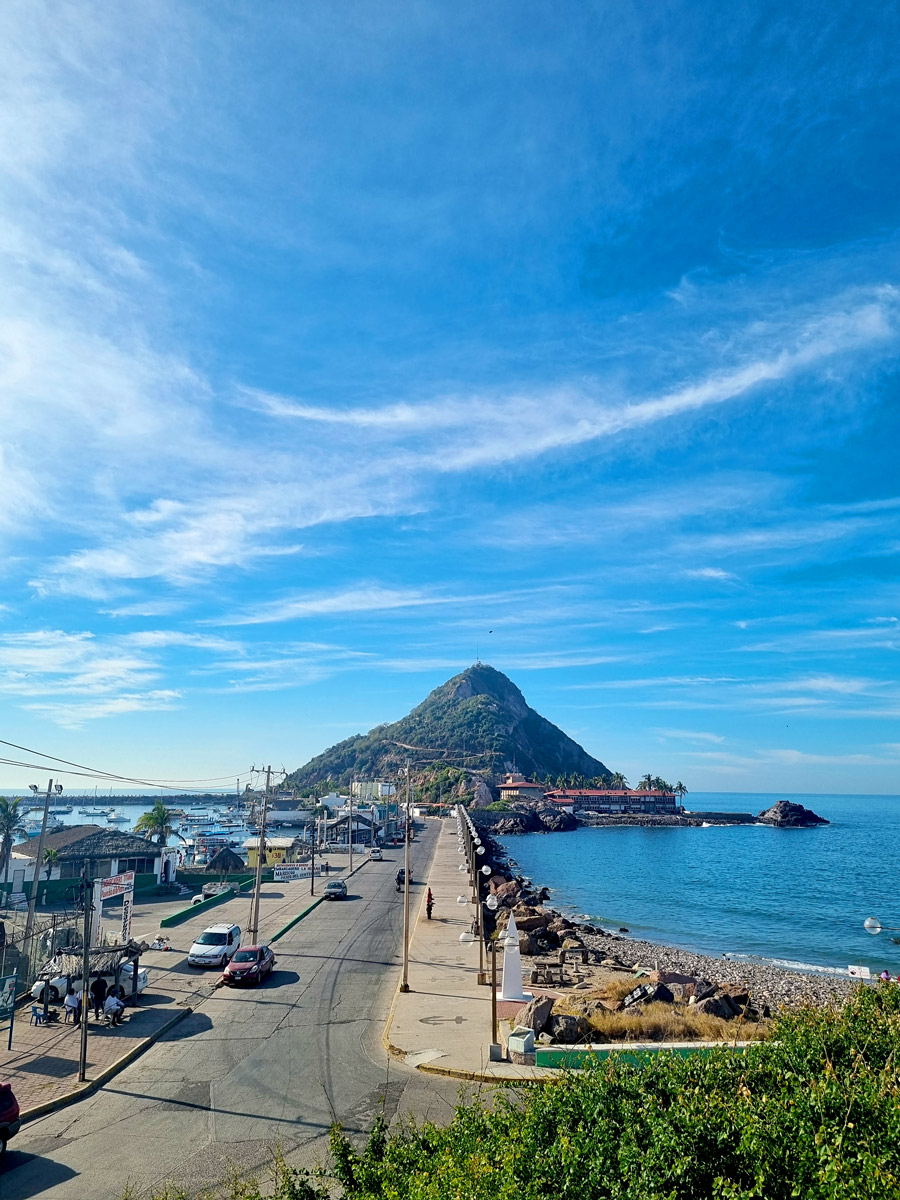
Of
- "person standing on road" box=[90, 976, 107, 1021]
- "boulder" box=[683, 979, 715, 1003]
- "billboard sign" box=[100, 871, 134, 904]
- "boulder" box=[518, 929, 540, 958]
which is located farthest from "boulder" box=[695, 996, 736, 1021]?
"billboard sign" box=[100, 871, 134, 904]

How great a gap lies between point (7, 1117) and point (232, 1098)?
4372 mm

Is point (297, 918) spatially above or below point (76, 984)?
below

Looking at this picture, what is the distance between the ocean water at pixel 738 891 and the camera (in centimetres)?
5053

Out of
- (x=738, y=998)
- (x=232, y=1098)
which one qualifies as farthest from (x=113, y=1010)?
(x=738, y=998)

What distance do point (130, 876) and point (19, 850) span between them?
39016 mm

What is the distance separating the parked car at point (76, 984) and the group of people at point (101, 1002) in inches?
6.8

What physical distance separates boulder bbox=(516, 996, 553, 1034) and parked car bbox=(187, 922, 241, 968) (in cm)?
1313

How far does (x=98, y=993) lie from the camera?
75.9 feet

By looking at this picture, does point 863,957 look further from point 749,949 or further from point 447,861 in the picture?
point 447,861

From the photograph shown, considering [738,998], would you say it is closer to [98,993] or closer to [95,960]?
[98,993]

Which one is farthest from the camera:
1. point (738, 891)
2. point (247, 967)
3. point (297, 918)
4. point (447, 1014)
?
point (738, 891)

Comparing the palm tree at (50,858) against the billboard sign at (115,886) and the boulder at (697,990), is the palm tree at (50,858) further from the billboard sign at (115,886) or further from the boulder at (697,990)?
the boulder at (697,990)

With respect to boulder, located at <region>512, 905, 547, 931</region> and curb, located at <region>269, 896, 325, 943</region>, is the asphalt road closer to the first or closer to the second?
curb, located at <region>269, 896, 325, 943</region>

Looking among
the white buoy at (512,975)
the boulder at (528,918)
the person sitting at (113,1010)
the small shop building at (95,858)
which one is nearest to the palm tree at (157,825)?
the small shop building at (95,858)
